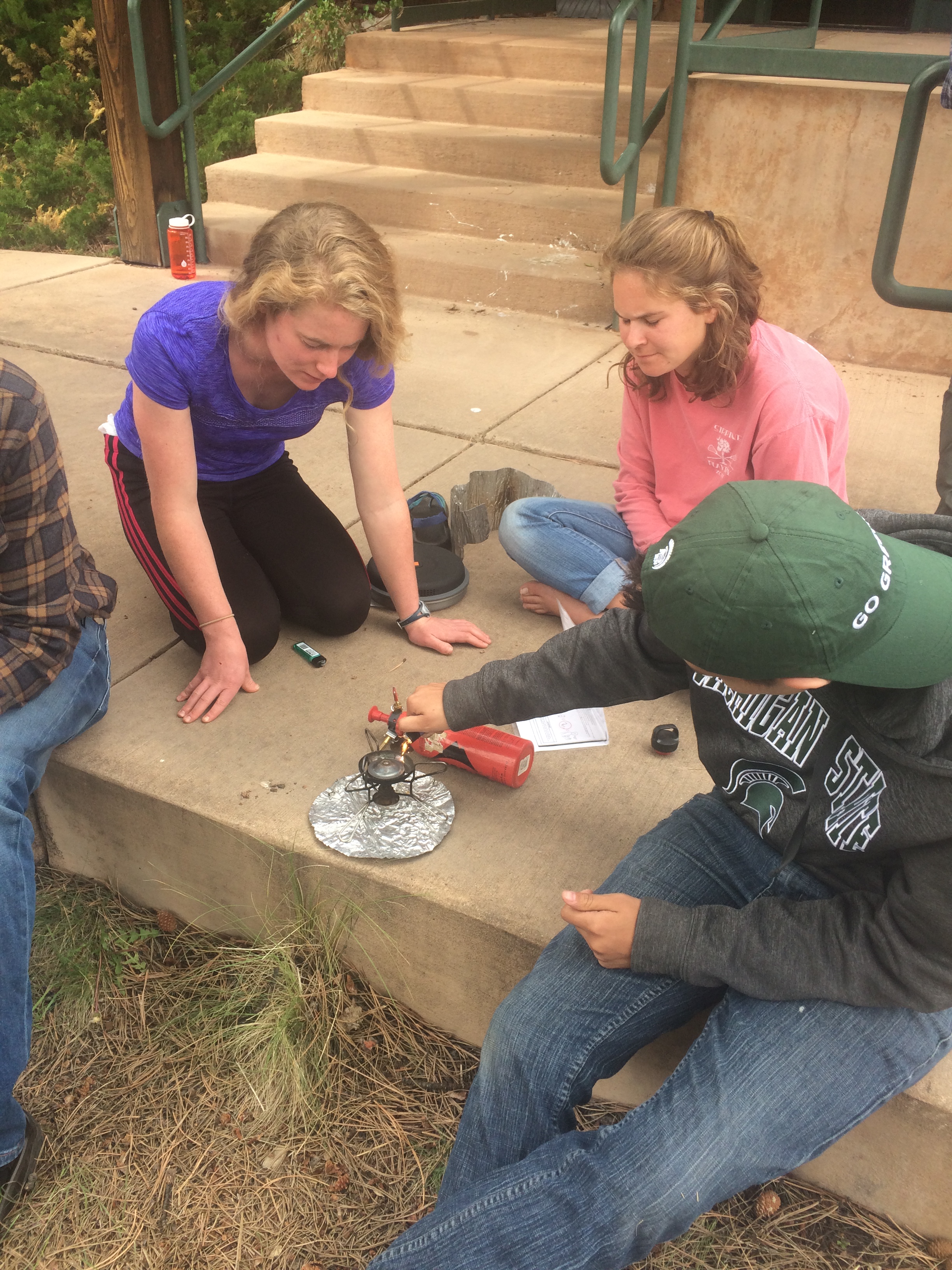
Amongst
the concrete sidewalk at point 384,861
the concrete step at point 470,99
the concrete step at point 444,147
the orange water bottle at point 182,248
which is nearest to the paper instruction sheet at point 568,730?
the concrete sidewalk at point 384,861

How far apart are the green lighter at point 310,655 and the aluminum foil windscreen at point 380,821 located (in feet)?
1.48

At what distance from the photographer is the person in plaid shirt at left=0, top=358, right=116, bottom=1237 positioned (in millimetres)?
1694

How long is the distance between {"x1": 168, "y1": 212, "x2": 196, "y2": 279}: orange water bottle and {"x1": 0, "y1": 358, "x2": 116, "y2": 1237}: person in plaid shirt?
3608 millimetres

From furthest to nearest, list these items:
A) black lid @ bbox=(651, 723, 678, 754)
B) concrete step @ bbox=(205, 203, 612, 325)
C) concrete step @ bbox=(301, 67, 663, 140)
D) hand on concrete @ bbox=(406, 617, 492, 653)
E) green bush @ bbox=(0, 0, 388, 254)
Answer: green bush @ bbox=(0, 0, 388, 254) < concrete step @ bbox=(301, 67, 663, 140) < concrete step @ bbox=(205, 203, 612, 325) < hand on concrete @ bbox=(406, 617, 492, 653) < black lid @ bbox=(651, 723, 678, 754)

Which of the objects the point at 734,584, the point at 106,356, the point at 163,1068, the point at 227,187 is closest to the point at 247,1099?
the point at 163,1068

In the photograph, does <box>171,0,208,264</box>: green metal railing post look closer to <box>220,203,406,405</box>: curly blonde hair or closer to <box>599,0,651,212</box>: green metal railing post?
<box>599,0,651,212</box>: green metal railing post

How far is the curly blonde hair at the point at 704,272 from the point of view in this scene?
2125 mm

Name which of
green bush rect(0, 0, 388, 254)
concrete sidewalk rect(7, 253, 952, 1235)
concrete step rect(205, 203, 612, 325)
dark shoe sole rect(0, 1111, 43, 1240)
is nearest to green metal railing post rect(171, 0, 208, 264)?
concrete step rect(205, 203, 612, 325)

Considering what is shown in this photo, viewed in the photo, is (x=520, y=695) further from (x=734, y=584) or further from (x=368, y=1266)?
(x=368, y=1266)

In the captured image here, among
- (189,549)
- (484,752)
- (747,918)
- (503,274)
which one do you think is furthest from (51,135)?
(747,918)

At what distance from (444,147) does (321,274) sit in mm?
4015

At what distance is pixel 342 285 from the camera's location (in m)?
1.97

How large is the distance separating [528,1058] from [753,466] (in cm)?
134

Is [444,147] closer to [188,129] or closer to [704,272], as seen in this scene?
[188,129]
